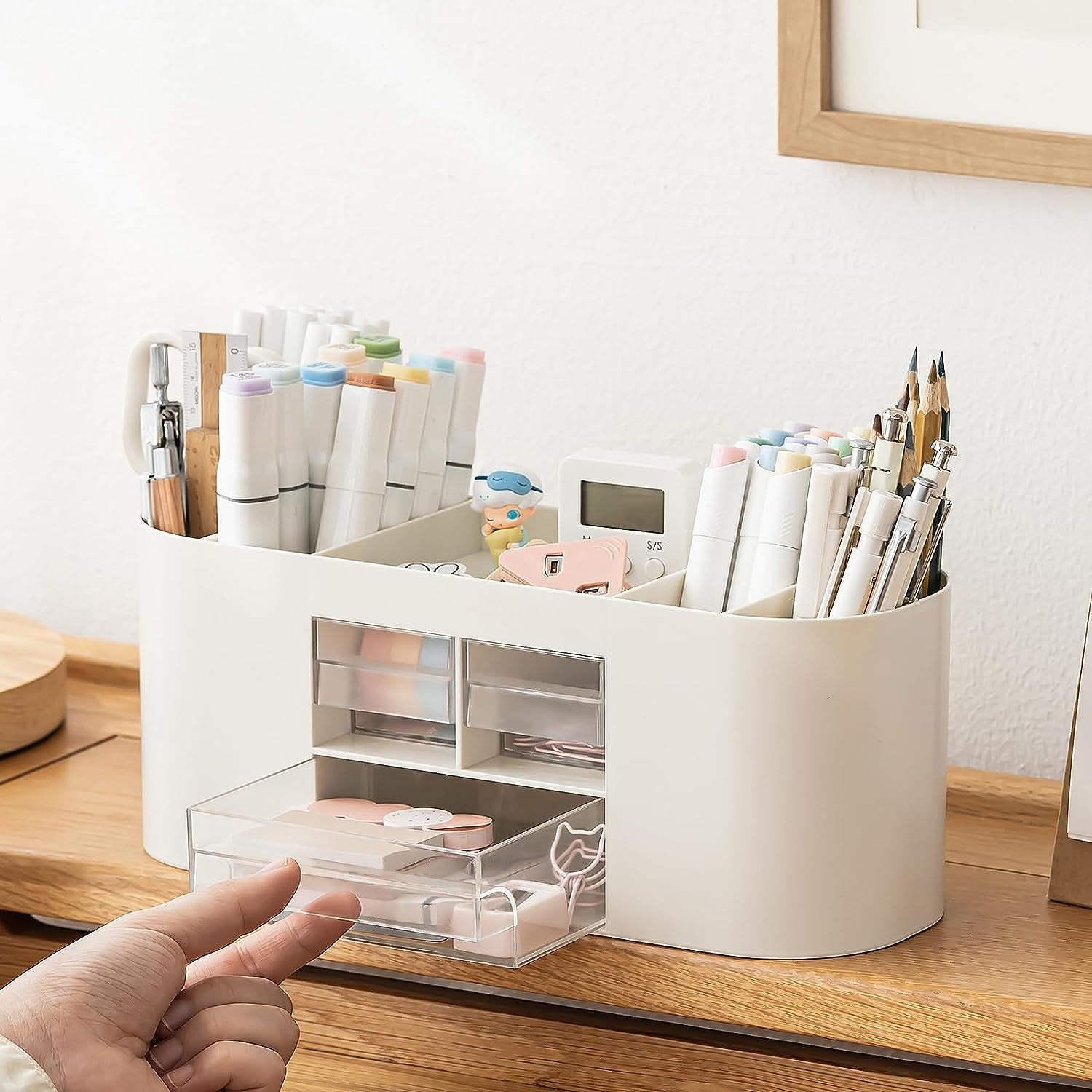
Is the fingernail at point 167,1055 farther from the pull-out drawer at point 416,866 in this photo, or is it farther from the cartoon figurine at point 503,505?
the cartoon figurine at point 503,505

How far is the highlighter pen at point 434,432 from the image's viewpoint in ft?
2.61

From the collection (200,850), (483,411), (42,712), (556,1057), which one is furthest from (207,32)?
(556,1057)

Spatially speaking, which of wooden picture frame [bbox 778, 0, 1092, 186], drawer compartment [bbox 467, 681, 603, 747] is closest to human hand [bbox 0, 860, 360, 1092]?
drawer compartment [bbox 467, 681, 603, 747]

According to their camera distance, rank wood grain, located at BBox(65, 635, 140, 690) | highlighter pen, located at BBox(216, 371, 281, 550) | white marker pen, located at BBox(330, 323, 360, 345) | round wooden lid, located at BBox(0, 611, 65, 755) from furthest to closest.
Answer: wood grain, located at BBox(65, 635, 140, 690) < round wooden lid, located at BBox(0, 611, 65, 755) < white marker pen, located at BBox(330, 323, 360, 345) < highlighter pen, located at BBox(216, 371, 281, 550)

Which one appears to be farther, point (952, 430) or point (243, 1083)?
point (952, 430)

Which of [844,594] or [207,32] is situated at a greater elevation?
[207,32]

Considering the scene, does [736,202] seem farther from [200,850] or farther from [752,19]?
[200,850]

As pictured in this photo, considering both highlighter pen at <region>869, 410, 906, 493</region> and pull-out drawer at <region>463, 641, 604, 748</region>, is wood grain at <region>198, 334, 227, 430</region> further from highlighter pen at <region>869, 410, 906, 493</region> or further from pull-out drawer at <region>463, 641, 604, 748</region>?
highlighter pen at <region>869, 410, 906, 493</region>

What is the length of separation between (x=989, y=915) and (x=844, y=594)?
0.64 feet

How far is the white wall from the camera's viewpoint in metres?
0.87

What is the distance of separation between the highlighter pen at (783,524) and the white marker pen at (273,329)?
309 millimetres

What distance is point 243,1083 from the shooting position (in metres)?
0.65

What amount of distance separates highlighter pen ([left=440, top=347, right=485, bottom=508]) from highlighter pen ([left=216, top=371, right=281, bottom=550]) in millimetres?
105

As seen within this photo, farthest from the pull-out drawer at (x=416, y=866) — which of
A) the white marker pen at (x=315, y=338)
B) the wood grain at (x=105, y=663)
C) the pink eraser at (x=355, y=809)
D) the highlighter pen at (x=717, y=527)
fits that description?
the wood grain at (x=105, y=663)
